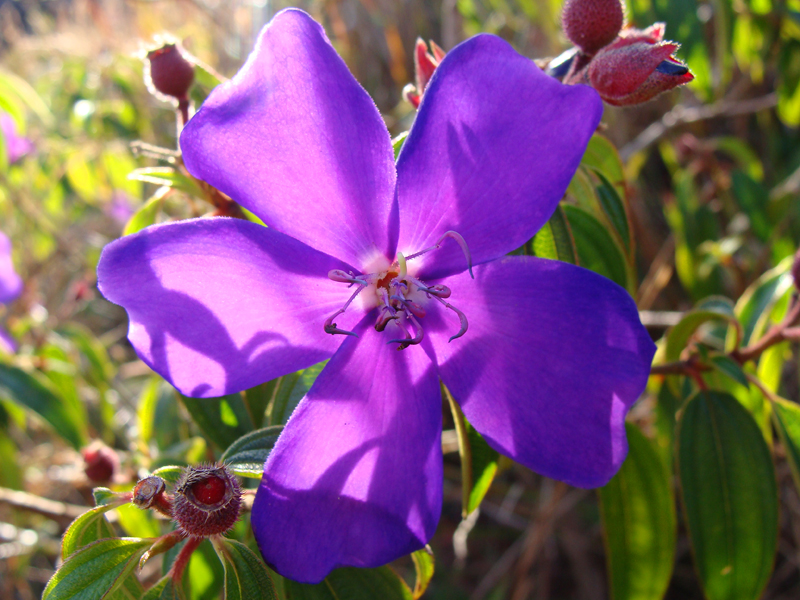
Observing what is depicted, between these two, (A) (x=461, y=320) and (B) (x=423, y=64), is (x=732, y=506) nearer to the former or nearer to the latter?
(A) (x=461, y=320)

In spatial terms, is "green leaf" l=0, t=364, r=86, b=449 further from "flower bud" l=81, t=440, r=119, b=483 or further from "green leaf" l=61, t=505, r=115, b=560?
"green leaf" l=61, t=505, r=115, b=560

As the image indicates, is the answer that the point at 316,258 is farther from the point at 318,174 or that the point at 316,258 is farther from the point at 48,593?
the point at 48,593

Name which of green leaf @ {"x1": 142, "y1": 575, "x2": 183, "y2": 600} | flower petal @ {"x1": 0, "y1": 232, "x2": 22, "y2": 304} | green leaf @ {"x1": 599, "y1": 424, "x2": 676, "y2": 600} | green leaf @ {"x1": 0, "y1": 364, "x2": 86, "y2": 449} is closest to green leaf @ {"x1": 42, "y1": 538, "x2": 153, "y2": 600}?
green leaf @ {"x1": 142, "y1": 575, "x2": 183, "y2": 600}

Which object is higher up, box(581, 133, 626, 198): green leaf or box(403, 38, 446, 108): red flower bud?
box(403, 38, 446, 108): red flower bud

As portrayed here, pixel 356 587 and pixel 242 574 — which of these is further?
pixel 356 587

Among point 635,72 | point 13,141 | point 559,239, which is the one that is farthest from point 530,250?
point 13,141
